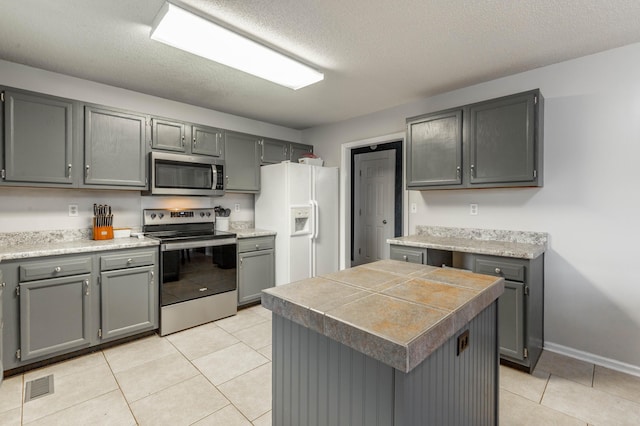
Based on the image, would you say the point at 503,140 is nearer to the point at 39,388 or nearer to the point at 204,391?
the point at 204,391

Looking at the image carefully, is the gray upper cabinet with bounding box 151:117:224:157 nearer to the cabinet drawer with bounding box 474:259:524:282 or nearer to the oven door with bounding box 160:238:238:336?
the oven door with bounding box 160:238:238:336

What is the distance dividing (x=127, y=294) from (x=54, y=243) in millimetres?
818

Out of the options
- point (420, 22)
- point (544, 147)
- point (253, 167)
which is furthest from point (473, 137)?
point (253, 167)

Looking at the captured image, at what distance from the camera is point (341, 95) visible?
3.45 m

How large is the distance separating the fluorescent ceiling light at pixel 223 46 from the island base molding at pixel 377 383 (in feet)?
6.11

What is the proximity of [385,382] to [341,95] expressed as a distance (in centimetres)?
310

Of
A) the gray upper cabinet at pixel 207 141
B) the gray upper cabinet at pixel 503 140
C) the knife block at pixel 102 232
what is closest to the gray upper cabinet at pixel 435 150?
the gray upper cabinet at pixel 503 140

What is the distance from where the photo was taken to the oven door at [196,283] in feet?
9.87

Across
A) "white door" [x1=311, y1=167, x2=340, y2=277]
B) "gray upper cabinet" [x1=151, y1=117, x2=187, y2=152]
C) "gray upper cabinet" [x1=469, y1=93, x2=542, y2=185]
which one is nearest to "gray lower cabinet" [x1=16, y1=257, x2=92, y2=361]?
"gray upper cabinet" [x1=151, y1=117, x2=187, y2=152]

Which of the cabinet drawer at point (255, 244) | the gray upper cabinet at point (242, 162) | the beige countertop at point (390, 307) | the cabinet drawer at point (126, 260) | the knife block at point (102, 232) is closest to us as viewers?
the beige countertop at point (390, 307)

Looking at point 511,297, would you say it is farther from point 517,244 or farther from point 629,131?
Result: point 629,131

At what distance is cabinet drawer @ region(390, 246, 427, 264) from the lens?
287cm

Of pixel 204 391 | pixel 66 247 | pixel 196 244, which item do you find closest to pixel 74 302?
pixel 66 247

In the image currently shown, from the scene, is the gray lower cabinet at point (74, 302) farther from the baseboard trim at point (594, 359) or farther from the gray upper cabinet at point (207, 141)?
the baseboard trim at point (594, 359)
